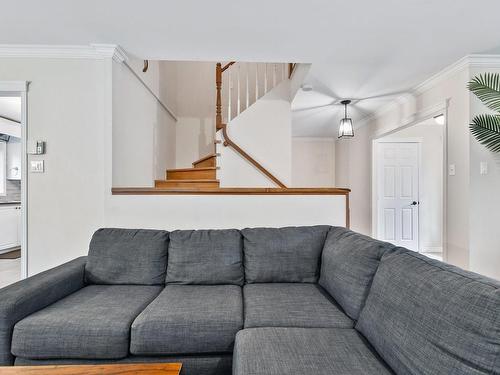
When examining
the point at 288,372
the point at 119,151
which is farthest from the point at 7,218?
the point at 288,372

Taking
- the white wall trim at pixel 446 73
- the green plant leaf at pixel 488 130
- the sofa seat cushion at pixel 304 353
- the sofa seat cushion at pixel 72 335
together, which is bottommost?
the sofa seat cushion at pixel 72 335

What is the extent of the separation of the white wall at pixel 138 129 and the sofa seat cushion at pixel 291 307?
1.71m

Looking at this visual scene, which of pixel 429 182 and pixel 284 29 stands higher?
pixel 284 29

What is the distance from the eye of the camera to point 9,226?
5.23 metres

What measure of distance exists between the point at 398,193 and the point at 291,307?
169 inches

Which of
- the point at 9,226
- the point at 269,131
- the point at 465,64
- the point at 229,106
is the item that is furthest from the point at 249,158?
the point at 9,226

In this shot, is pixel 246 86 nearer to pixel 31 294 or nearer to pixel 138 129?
pixel 138 129

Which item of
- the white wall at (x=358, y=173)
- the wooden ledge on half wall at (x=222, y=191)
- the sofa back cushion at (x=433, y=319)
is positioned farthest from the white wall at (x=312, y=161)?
the sofa back cushion at (x=433, y=319)

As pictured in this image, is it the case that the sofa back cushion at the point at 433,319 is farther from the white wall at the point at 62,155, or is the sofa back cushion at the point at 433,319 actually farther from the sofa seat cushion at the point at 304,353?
the white wall at the point at 62,155

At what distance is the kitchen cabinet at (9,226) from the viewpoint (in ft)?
16.7

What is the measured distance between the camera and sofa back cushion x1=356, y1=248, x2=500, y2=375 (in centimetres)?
84

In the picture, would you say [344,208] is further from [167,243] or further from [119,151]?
[119,151]

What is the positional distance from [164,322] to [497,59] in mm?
3590

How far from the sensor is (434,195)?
521cm
